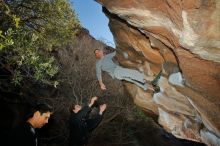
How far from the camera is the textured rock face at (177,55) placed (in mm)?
6473

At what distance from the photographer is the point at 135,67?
11.5 m

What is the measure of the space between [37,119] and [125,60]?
5053 millimetres

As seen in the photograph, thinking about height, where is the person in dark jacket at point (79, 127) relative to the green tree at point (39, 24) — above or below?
below

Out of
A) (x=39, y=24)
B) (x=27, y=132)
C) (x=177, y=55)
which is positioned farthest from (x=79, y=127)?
(x=177, y=55)

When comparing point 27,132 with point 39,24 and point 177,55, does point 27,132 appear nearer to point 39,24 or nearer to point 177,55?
point 177,55

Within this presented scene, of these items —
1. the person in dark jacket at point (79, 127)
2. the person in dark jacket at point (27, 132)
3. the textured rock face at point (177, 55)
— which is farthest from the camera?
the person in dark jacket at point (79, 127)

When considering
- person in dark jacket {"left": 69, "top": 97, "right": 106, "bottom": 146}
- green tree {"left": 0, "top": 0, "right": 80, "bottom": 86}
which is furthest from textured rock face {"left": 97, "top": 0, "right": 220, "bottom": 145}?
green tree {"left": 0, "top": 0, "right": 80, "bottom": 86}

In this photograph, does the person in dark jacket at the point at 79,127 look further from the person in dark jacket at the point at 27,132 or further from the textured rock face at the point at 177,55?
the person in dark jacket at the point at 27,132

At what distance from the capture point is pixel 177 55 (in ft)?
25.6

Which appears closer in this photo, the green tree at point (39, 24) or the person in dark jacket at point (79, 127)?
the green tree at point (39, 24)

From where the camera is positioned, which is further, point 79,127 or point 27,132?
point 79,127

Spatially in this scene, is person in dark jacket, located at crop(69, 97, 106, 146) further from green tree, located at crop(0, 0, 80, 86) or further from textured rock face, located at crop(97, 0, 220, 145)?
textured rock face, located at crop(97, 0, 220, 145)

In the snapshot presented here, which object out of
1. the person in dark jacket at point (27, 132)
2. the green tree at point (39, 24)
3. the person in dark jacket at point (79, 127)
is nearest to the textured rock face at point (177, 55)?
the person in dark jacket at point (79, 127)

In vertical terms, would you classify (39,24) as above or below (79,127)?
above
